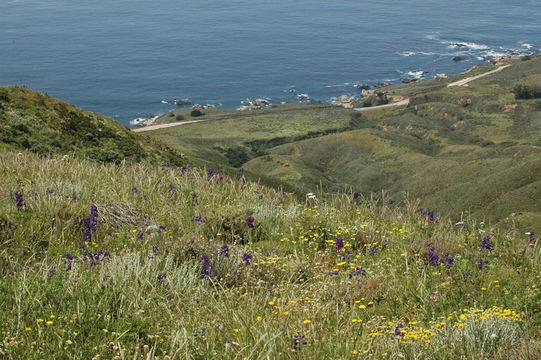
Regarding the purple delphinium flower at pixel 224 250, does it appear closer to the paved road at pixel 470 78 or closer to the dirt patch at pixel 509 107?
the dirt patch at pixel 509 107

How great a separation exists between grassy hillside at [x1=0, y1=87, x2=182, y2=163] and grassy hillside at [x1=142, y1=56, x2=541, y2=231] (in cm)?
3199

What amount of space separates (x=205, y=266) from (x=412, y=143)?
10330 cm

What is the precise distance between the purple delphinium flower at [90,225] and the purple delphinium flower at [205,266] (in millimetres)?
1358

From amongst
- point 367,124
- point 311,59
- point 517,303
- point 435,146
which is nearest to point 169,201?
point 517,303

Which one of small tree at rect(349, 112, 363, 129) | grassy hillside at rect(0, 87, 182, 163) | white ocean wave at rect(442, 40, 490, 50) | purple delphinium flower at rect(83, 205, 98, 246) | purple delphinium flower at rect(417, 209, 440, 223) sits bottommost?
small tree at rect(349, 112, 363, 129)

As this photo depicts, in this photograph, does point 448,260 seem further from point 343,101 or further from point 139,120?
point 343,101

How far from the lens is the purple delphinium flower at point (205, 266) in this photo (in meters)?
5.88

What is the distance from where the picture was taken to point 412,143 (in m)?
106

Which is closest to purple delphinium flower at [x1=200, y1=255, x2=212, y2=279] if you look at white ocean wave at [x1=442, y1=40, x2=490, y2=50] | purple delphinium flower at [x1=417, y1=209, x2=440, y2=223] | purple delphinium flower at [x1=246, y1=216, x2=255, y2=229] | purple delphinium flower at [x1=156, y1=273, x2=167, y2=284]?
purple delphinium flower at [x1=156, y1=273, x2=167, y2=284]

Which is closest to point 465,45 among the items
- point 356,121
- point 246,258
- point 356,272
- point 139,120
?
point 356,121

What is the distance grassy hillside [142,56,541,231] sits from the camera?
65.1 metres

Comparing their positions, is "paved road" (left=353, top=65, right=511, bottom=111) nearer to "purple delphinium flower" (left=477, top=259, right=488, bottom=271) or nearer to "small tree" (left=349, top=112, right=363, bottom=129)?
"small tree" (left=349, top=112, right=363, bottom=129)

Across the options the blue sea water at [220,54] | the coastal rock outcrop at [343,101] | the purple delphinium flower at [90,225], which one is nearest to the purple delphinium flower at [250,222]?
the purple delphinium flower at [90,225]

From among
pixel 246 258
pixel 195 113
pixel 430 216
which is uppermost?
pixel 246 258
